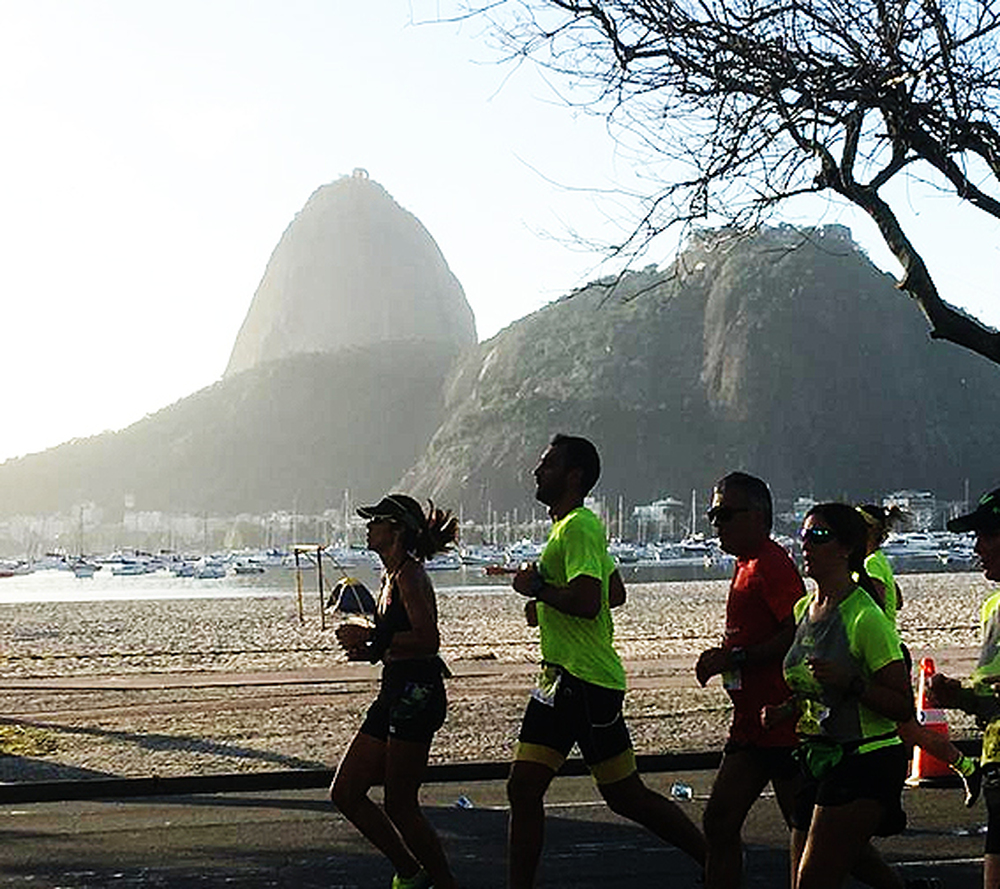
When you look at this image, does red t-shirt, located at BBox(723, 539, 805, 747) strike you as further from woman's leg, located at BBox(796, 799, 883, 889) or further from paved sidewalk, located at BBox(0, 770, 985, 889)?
paved sidewalk, located at BBox(0, 770, 985, 889)

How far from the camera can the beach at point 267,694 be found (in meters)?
13.4

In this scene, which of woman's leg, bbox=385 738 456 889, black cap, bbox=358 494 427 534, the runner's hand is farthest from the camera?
black cap, bbox=358 494 427 534

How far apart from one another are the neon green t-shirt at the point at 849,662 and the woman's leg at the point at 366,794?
2.29m

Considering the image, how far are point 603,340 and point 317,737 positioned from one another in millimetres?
175192

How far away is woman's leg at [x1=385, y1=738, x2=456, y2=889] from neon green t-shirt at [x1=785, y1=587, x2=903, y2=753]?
2.06 meters

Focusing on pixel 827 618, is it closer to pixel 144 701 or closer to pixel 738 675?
pixel 738 675

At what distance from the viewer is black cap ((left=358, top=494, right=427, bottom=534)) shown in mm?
7645

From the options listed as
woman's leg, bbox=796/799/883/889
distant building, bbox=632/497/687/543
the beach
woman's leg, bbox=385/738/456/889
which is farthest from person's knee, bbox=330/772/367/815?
distant building, bbox=632/497/687/543

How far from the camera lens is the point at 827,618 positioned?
5824 millimetres

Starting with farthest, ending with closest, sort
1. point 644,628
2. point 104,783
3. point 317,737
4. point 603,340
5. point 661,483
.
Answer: point 603,340 → point 661,483 → point 644,628 → point 317,737 → point 104,783

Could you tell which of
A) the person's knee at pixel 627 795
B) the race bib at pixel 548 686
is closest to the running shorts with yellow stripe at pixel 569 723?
the race bib at pixel 548 686

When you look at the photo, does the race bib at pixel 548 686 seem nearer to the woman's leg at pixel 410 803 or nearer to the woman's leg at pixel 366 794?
the woman's leg at pixel 410 803

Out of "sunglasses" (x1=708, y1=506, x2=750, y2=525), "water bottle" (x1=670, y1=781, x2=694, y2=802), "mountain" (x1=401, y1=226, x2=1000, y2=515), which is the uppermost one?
"mountain" (x1=401, y1=226, x2=1000, y2=515)

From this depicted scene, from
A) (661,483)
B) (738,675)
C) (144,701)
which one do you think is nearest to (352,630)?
(738,675)
